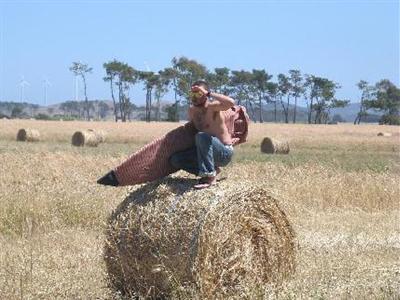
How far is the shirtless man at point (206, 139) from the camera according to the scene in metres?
6.65

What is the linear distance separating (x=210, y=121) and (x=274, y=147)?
80.7 ft

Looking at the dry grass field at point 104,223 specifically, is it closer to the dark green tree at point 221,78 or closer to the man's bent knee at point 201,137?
the man's bent knee at point 201,137

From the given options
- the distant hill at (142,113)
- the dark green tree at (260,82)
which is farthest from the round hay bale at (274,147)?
the dark green tree at (260,82)

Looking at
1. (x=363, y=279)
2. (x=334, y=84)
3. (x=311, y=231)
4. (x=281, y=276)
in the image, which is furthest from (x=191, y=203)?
(x=334, y=84)

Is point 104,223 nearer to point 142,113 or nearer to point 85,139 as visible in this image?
point 85,139

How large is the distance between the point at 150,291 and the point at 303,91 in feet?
354

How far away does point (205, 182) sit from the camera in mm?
6621

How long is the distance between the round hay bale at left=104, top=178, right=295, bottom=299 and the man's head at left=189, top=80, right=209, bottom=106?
735 millimetres

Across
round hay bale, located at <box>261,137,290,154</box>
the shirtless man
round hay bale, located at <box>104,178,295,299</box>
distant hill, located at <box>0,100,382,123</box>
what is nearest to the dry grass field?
round hay bale, located at <box>104,178,295,299</box>

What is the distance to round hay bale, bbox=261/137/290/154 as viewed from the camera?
31263 mm

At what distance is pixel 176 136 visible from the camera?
6.95 m

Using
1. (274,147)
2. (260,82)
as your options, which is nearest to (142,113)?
(260,82)

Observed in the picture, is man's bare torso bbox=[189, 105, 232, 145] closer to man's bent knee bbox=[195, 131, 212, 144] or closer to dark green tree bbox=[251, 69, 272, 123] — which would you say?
man's bent knee bbox=[195, 131, 212, 144]

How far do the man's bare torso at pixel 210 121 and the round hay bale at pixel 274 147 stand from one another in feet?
80.3
